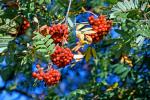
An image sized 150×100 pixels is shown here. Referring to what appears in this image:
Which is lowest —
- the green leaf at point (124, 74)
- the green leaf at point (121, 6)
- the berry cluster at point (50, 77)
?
the green leaf at point (124, 74)

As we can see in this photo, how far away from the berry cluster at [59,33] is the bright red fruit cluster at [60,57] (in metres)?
0.05

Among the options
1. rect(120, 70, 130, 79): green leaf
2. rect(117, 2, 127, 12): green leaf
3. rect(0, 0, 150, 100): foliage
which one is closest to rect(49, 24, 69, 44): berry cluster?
rect(0, 0, 150, 100): foliage

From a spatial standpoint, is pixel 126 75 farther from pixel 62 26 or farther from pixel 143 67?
pixel 62 26

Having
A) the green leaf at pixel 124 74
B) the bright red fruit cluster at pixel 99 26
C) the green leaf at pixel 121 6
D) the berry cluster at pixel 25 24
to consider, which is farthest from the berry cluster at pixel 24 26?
the green leaf at pixel 124 74

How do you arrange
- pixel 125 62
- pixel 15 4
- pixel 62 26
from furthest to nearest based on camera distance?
pixel 125 62 → pixel 15 4 → pixel 62 26

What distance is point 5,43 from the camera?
2750 mm

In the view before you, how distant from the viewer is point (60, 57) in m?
2.28

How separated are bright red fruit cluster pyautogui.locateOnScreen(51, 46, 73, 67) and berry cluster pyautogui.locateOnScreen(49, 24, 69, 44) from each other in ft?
0.16

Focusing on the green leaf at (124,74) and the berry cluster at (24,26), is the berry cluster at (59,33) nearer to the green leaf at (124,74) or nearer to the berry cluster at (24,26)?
the berry cluster at (24,26)

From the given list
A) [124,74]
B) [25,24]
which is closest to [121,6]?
[25,24]

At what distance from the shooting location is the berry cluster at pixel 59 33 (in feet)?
7.60

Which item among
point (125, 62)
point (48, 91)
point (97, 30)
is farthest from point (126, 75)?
point (97, 30)

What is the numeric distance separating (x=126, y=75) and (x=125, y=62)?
0.15 meters

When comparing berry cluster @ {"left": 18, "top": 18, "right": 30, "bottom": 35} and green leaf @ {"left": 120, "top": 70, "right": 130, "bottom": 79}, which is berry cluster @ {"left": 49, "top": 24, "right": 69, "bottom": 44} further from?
green leaf @ {"left": 120, "top": 70, "right": 130, "bottom": 79}
